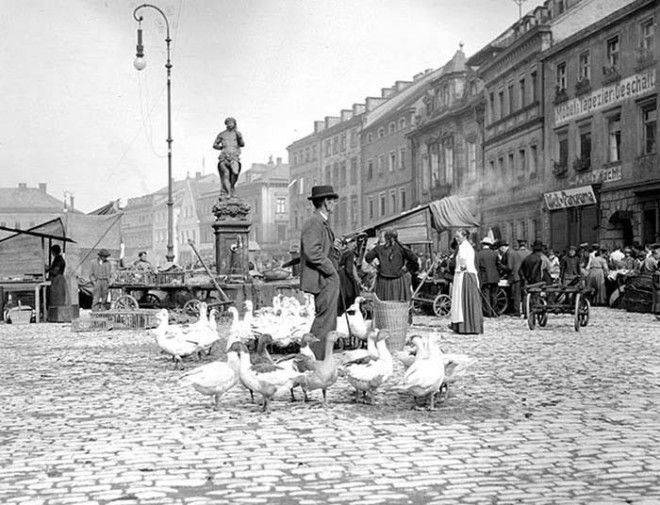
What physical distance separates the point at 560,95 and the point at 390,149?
31200 mm

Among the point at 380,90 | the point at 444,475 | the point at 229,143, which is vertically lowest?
the point at 444,475

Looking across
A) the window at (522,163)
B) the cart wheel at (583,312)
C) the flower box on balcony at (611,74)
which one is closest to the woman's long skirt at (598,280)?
the cart wheel at (583,312)

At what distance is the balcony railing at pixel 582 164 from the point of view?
3331 centimetres

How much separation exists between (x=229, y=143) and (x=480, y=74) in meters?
28.1

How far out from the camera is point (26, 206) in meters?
120

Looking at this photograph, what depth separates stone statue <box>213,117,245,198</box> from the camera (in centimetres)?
2159

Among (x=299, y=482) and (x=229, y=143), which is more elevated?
(x=229, y=143)

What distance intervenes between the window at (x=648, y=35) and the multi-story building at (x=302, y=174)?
Result: 5753 centimetres

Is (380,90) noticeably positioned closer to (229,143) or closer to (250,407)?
(229,143)

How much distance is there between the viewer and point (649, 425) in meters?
6.95

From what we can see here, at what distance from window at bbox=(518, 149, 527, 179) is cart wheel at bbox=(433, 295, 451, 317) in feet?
65.5

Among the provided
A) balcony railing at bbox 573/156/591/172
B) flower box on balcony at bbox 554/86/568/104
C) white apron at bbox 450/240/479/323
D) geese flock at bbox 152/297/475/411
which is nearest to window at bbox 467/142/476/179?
flower box on balcony at bbox 554/86/568/104

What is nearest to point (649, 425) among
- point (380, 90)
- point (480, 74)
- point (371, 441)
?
point (371, 441)

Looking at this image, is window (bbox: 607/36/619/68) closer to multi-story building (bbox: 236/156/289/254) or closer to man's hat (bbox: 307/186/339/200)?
man's hat (bbox: 307/186/339/200)
